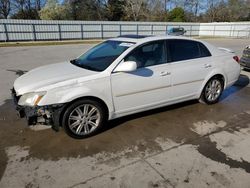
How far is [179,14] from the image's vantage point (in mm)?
43781

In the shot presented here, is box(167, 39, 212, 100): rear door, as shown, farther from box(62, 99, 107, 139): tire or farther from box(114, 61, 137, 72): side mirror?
box(62, 99, 107, 139): tire

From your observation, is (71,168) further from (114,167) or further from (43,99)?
(43,99)

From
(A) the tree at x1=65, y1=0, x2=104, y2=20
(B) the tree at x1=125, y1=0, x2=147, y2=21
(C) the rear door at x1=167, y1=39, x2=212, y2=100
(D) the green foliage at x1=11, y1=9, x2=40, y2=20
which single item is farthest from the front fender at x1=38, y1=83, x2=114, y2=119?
(D) the green foliage at x1=11, y1=9, x2=40, y2=20

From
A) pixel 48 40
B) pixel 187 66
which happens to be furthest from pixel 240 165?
pixel 48 40

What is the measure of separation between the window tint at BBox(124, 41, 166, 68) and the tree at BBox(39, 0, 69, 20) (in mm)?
36073

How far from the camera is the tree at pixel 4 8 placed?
39531 millimetres

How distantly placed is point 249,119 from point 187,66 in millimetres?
1578

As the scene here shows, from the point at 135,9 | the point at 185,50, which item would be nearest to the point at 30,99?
the point at 185,50

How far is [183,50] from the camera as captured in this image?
4480mm

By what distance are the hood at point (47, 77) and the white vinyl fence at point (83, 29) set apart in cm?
2217

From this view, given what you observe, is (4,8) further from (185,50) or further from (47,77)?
(185,50)

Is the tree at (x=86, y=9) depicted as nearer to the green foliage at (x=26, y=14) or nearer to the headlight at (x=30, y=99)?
the green foliage at (x=26, y=14)

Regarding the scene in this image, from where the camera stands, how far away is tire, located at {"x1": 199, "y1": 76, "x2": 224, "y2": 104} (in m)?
4.94

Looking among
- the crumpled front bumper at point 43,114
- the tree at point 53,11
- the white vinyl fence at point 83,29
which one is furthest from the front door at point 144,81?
the tree at point 53,11
